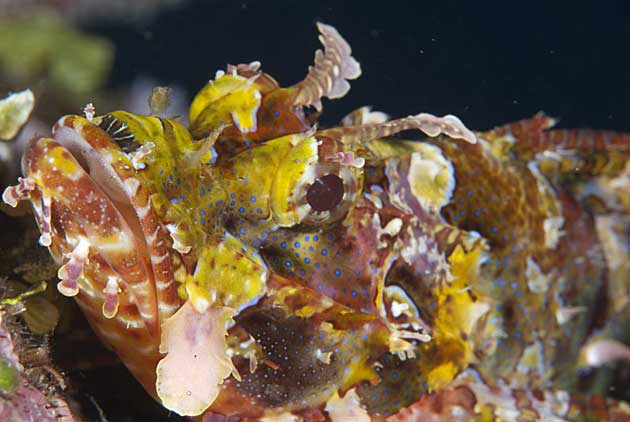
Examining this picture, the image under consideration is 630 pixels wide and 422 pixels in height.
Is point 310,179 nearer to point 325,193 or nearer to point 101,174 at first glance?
point 325,193

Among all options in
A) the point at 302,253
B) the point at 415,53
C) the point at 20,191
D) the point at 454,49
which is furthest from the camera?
the point at 454,49

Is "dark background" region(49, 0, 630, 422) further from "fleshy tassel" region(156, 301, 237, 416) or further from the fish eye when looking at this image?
the fish eye

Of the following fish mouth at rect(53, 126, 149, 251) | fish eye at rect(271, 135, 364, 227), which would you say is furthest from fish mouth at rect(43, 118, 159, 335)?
fish eye at rect(271, 135, 364, 227)

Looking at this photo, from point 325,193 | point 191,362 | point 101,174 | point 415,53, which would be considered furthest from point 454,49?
point 191,362

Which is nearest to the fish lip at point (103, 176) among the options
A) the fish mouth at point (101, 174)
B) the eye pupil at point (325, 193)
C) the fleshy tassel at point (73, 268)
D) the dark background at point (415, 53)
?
the fish mouth at point (101, 174)

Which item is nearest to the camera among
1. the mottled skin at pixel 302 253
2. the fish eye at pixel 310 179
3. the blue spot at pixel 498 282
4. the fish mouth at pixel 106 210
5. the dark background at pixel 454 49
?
the fish mouth at pixel 106 210

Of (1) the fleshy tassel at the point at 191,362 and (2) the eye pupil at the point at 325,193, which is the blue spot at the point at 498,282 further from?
(1) the fleshy tassel at the point at 191,362

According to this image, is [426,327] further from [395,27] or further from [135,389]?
[395,27]

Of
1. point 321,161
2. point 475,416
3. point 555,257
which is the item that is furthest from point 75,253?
point 555,257
